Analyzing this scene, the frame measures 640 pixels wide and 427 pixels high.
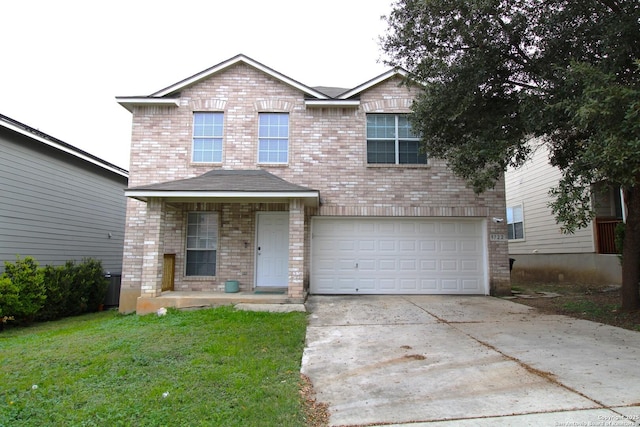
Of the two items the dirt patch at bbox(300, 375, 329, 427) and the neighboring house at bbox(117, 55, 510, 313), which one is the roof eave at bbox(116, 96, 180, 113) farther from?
the dirt patch at bbox(300, 375, 329, 427)

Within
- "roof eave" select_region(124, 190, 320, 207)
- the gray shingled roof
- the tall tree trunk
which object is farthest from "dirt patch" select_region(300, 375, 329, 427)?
the tall tree trunk

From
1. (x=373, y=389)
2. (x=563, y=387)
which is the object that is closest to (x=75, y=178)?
(x=373, y=389)

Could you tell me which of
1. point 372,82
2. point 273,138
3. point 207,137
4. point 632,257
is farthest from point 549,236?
point 207,137

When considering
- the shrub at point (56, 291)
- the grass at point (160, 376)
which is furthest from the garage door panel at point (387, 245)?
the shrub at point (56, 291)

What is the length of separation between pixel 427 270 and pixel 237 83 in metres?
7.74

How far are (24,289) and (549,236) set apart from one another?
17217 mm

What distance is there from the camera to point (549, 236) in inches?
598

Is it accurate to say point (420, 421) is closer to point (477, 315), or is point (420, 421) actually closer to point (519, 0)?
point (477, 315)

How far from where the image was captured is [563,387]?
396 cm

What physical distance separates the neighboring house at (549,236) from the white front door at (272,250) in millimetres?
7681

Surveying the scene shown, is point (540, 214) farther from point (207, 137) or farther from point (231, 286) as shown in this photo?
point (207, 137)

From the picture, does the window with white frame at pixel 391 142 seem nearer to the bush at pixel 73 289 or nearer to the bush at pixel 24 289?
the bush at pixel 73 289

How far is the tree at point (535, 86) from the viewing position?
17.4 feet

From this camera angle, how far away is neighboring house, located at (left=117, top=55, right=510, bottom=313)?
10.8 m
